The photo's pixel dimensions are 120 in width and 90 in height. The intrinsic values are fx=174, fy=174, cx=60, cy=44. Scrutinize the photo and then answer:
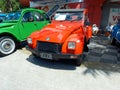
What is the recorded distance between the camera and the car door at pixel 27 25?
6.96 m

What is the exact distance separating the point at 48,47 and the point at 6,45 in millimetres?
2095

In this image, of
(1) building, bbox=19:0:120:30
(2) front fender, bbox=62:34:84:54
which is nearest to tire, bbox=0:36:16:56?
(2) front fender, bbox=62:34:84:54

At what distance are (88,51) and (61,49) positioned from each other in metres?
2.70

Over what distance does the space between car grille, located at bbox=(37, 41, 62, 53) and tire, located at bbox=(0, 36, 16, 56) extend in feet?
5.64

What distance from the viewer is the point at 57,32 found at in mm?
5664

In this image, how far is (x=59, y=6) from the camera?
1370cm

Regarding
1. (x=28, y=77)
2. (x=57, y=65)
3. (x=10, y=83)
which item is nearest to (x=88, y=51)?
(x=57, y=65)

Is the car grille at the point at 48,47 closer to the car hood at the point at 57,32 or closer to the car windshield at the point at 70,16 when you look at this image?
the car hood at the point at 57,32

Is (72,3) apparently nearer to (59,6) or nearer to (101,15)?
(59,6)

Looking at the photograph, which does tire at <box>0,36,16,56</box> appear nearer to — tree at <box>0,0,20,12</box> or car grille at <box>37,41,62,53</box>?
car grille at <box>37,41,62,53</box>

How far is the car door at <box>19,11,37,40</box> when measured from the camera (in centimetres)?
696

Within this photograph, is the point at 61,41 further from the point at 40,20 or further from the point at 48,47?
the point at 40,20

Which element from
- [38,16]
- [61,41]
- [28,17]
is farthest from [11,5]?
[61,41]

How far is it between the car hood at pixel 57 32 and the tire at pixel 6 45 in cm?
127
